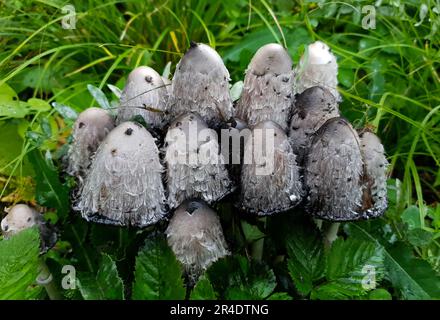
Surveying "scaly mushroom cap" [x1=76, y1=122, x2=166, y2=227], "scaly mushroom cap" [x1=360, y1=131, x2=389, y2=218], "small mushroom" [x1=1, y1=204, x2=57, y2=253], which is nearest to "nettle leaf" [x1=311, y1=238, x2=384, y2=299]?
"scaly mushroom cap" [x1=360, y1=131, x2=389, y2=218]

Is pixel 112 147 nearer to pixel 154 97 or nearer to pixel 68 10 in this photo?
pixel 154 97

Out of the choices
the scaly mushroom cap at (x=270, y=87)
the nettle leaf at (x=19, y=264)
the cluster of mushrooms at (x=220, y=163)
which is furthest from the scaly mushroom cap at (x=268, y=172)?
the nettle leaf at (x=19, y=264)

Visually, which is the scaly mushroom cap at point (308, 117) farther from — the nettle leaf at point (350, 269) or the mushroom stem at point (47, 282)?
the mushroom stem at point (47, 282)

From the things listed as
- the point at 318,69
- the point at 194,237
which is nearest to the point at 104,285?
the point at 194,237

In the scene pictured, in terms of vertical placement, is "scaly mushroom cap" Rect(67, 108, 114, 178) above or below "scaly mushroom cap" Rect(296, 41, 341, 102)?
below

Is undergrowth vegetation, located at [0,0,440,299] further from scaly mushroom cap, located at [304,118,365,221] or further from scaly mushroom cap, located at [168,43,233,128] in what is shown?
scaly mushroom cap, located at [168,43,233,128]

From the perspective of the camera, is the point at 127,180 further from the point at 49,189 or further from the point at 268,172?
the point at 49,189
